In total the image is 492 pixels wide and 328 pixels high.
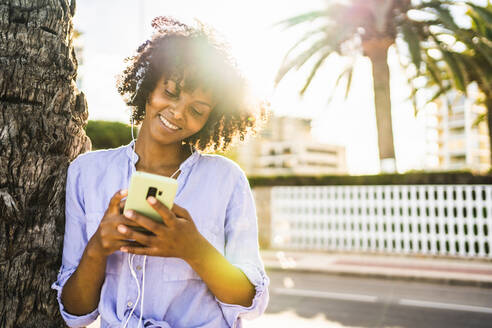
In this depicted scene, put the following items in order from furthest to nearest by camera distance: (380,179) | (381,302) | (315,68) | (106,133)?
(106,133)
(315,68)
(380,179)
(381,302)

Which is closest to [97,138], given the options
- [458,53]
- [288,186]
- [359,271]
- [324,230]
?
[288,186]

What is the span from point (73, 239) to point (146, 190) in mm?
486

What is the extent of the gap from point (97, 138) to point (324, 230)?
6.59 m

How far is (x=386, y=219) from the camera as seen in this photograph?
36.3ft

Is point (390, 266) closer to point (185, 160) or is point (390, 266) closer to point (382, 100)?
point (382, 100)

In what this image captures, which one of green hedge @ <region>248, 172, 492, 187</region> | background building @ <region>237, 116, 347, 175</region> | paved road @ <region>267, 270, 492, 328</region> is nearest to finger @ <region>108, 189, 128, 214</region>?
paved road @ <region>267, 270, 492, 328</region>

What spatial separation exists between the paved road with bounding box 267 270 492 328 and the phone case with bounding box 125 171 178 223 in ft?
15.9

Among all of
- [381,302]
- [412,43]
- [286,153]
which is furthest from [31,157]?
[286,153]

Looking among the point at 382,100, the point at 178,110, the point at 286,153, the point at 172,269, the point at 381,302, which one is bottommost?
the point at 286,153

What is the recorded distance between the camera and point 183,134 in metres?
1.50

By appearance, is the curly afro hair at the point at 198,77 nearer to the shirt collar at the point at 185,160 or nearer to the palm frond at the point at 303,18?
the shirt collar at the point at 185,160

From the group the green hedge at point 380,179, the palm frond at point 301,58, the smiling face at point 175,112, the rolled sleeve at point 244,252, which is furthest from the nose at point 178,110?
the palm frond at point 301,58

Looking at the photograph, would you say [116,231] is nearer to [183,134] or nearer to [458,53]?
[183,134]

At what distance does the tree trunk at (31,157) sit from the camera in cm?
139
